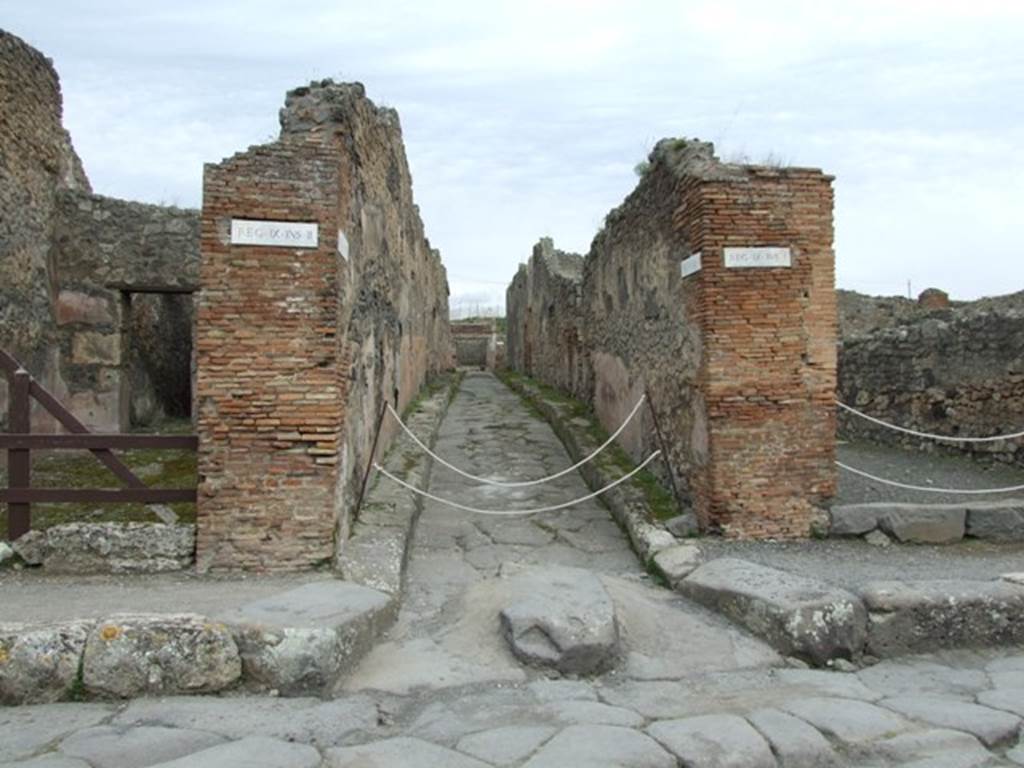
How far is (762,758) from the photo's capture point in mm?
3113

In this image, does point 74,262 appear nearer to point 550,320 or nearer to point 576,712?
point 576,712

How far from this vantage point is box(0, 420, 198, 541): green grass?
5.64 metres

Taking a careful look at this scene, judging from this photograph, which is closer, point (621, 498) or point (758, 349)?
point (758, 349)

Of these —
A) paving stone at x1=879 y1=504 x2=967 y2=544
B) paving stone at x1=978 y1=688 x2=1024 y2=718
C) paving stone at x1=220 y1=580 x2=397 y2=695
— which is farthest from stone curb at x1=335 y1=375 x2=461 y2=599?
paving stone at x1=879 y1=504 x2=967 y2=544

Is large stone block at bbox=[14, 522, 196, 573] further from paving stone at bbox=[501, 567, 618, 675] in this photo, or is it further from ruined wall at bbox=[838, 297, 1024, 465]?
ruined wall at bbox=[838, 297, 1024, 465]

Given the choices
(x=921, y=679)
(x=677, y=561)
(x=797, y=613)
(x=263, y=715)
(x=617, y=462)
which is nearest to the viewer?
(x=263, y=715)

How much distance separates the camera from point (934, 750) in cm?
326

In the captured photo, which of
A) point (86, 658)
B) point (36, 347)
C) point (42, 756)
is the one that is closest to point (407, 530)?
point (86, 658)

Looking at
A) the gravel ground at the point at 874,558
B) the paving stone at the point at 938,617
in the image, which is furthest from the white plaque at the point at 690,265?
the paving stone at the point at 938,617

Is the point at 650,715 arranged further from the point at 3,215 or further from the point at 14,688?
the point at 3,215

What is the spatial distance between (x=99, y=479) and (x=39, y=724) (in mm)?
3936

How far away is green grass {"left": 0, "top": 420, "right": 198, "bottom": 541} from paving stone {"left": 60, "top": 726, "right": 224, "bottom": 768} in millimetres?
2497

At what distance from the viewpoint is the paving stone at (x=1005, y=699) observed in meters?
3.66

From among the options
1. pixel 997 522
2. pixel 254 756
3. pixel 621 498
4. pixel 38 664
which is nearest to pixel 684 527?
pixel 621 498
